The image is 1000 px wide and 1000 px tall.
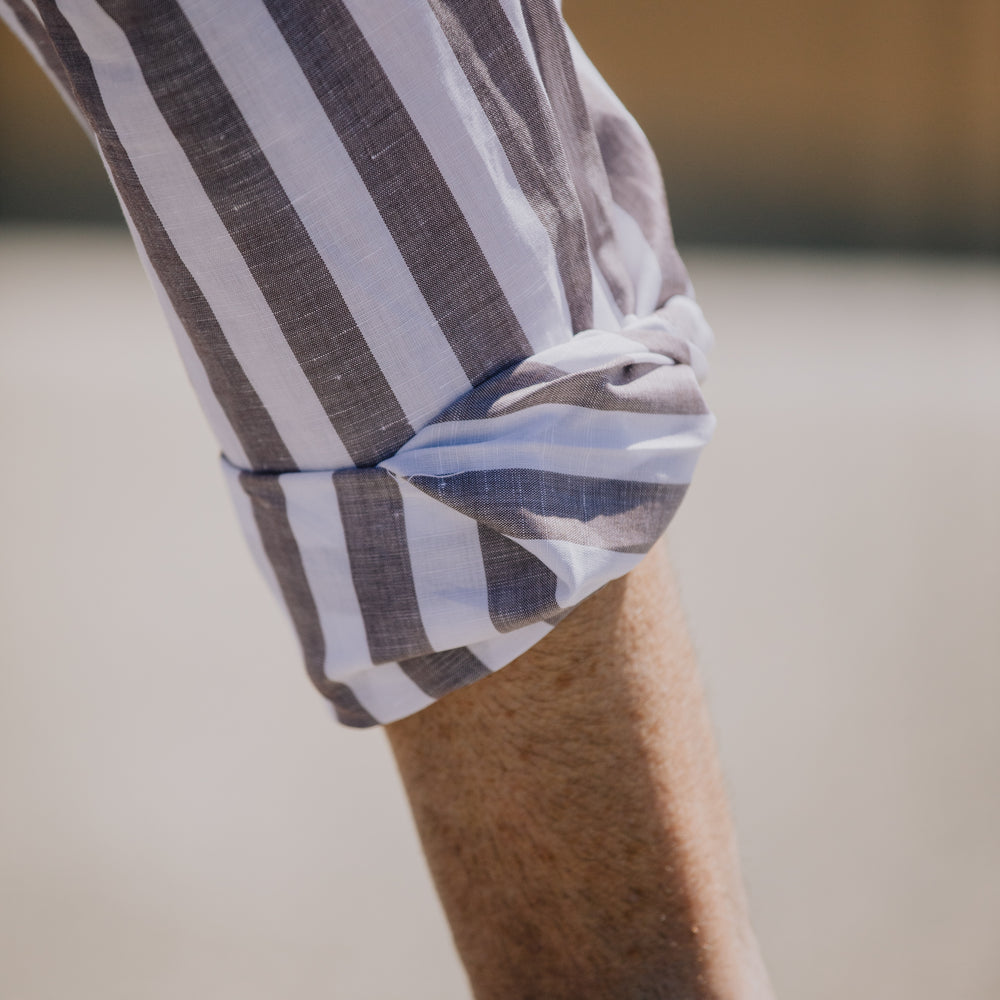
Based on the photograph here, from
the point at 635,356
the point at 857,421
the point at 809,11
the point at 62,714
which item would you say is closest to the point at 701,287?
the point at 857,421

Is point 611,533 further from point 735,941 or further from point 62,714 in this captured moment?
point 62,714

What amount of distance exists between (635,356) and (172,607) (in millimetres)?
1540

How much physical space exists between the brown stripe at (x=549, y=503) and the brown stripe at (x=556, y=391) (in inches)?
1.1

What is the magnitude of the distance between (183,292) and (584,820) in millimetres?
292

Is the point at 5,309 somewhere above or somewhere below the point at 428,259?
below

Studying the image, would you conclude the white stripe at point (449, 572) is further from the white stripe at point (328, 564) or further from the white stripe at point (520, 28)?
the white stripe at point (520, 28)

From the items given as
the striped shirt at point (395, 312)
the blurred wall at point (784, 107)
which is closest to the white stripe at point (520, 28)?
the striped shirt at point (395, 312)

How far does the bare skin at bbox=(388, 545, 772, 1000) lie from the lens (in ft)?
1.55

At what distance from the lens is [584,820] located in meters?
0.48

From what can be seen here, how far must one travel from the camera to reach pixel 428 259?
1.39ft

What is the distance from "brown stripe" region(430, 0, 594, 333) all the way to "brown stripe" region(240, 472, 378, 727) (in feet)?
0.52

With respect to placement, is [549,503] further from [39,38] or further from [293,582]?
[39,38]

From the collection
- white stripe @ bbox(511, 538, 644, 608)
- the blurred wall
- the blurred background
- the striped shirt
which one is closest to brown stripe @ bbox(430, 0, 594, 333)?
the striped shirt

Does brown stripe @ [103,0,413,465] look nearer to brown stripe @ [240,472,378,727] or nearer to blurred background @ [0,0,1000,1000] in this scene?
brown stripe @ [240,472,378,727]
